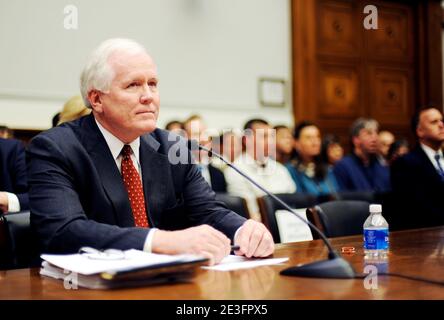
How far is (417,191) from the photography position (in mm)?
4250

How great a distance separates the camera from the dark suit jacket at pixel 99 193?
1635mm

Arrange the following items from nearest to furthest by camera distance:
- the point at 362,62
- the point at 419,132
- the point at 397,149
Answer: the point at 419,132 → the point at 397,149 → the point at 362,62

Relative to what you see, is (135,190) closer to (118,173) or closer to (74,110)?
Result: (118,173)

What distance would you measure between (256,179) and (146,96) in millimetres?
2934

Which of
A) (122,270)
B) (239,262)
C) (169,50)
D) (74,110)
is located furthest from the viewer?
(169,50)

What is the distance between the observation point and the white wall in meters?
5.08

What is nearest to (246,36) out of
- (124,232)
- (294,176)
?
(294,176)

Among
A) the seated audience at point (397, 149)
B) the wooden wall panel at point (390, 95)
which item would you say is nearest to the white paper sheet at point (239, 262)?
the seated audience at point (397, 149)

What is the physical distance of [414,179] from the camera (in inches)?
169

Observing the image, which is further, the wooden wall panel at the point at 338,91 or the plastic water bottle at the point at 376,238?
the wooden wall panel at the point at 338,91

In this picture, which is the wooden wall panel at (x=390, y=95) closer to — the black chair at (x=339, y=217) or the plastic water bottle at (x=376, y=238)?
the black chair at (x=339, y=217)

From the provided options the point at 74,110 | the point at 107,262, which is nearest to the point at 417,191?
the point at 74,110
